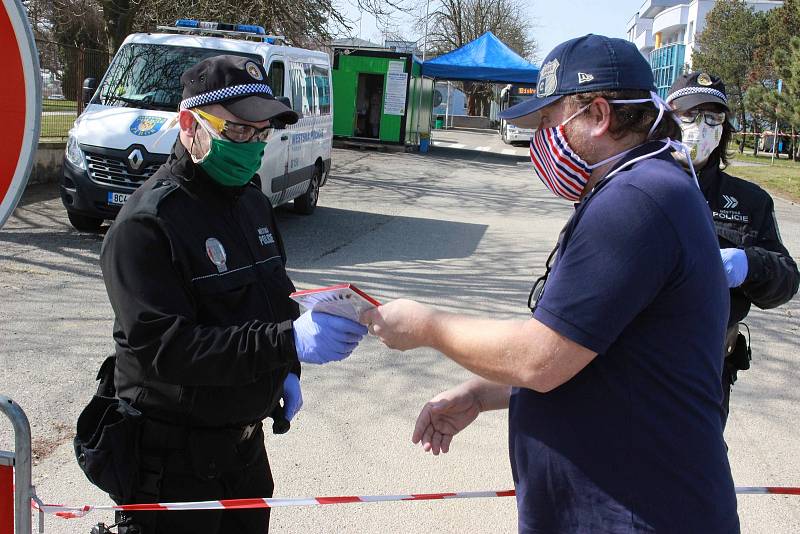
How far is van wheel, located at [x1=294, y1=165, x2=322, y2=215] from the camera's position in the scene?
13.1 m

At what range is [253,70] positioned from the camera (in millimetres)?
2693

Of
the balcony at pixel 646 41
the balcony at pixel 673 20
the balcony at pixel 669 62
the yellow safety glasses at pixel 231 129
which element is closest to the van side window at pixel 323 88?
the yellow safety glasses at pixel 231 129

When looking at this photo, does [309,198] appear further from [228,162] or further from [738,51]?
[738,51]

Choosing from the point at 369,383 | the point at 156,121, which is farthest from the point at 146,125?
the point at 369,383

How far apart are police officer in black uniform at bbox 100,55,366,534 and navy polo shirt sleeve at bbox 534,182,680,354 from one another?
2.31 ft

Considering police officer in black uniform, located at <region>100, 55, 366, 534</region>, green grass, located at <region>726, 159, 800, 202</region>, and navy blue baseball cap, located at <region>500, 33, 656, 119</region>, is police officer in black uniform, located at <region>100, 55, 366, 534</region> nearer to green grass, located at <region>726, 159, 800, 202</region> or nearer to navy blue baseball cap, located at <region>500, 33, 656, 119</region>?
navy blue baseball cap, located at <region>500, 33, 656, 119</region>

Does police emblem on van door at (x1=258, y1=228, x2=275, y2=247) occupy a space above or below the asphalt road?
above

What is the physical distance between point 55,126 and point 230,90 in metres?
13.5

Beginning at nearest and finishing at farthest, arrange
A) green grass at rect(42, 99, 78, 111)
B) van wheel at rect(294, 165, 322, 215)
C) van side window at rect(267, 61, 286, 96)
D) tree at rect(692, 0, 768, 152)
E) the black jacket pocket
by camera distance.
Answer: the black jacket pocket → van side window at rect(267, 61, 286, 96) → van wheel at rect(294, 165, 322, 215) → green grass at rect(42, 99, 78, 111) → tree at rect(692, 0, 768, 152)

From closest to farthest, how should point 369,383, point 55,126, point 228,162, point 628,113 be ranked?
point 628,113
point 228,162
point 369,383
point 55,126

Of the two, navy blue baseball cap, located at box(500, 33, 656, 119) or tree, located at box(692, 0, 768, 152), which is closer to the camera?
navy blue baseball cap, located at box(500, 33, 656, 119)

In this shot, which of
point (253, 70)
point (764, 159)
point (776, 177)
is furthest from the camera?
point (764, 159)

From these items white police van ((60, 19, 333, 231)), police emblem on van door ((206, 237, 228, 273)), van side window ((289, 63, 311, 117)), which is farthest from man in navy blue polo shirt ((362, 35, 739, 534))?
van side window ((289, 63, 311, 117))

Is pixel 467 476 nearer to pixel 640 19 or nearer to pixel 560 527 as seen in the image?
pixel 560 527
